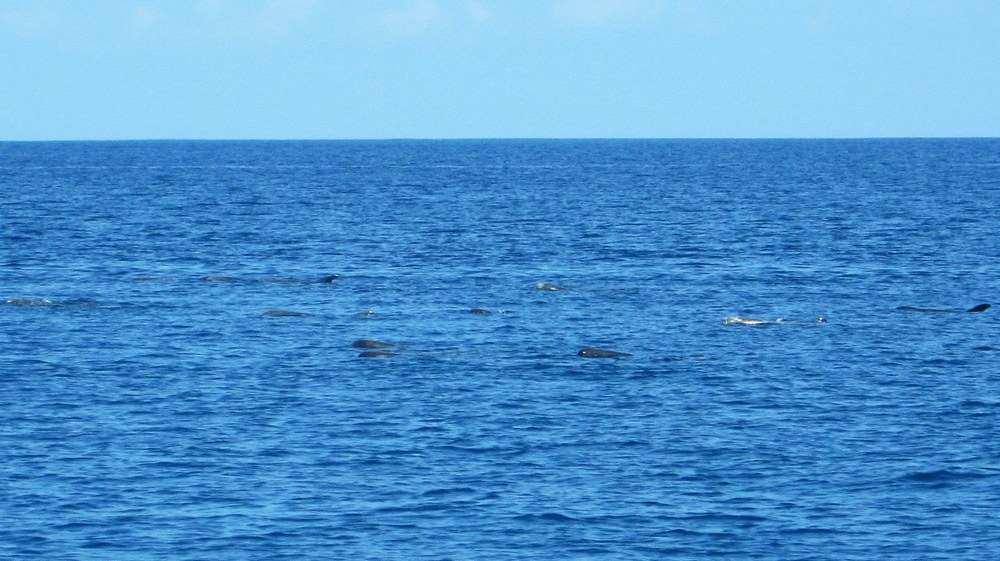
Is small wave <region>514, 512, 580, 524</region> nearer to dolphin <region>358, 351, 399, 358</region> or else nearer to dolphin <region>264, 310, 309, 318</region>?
dolphin <region>358, 351, 399, 358</region>

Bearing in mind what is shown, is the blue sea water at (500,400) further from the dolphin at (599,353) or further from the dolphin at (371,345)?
the dolphin at (599,353)

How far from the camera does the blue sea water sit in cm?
2841

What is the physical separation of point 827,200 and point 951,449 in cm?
9287

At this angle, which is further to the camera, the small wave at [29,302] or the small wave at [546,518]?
the small wave at [29,302]

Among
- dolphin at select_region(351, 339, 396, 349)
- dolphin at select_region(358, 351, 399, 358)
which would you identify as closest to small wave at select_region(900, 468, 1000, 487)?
dolphin at select_region(358, 351, 399, 358)

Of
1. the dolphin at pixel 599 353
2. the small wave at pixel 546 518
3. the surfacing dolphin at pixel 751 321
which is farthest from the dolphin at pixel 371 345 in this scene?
the small wave at pixel 546 518

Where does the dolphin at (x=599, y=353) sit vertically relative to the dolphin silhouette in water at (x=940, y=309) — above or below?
below

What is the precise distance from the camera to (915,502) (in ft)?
98.3

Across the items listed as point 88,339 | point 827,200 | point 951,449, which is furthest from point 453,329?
point 827,200

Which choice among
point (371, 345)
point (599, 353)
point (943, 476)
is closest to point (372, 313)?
point (371, 345)

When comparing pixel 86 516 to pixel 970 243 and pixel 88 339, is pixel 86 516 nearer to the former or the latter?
pixel 88 339

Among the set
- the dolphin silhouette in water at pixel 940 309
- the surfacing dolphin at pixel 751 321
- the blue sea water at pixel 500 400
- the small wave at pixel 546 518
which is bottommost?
the small wave at pixel 546 518

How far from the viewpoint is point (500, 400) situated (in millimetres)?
39656

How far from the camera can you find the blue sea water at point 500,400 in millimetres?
28406
